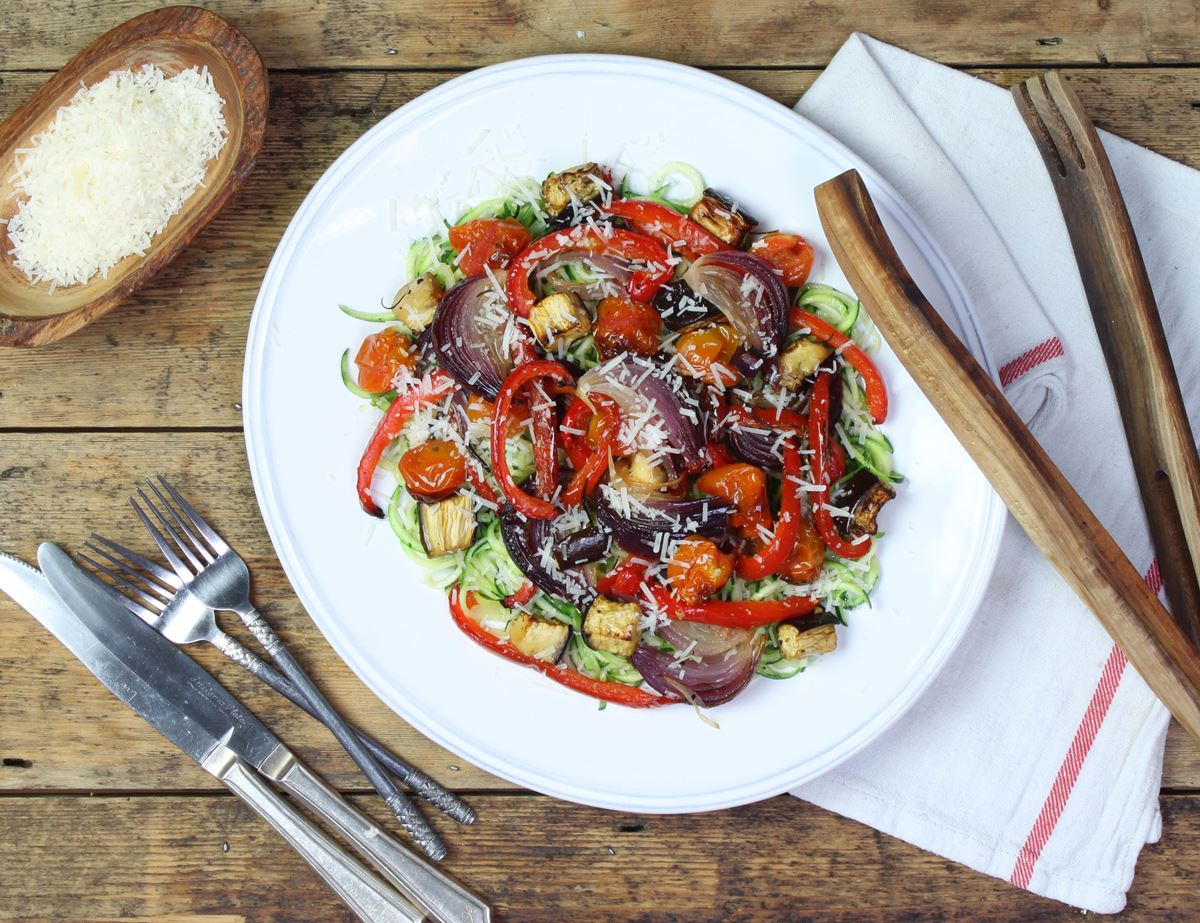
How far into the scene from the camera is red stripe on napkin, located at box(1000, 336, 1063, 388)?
256 cm

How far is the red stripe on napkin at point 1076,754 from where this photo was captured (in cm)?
262

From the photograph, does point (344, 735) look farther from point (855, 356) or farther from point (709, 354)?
point (855, 356)

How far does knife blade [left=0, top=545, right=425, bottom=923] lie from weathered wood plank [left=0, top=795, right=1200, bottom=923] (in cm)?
17

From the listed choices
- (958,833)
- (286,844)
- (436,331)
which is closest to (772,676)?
(958,833)

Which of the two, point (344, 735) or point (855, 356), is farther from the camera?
point (344, 735)

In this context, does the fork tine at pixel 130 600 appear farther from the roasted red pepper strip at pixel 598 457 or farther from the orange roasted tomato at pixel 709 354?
the orange roasted tomato at pixel 709 354

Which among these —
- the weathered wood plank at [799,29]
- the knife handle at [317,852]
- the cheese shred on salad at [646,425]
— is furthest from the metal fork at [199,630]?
the weathered wood plank at [799,29]

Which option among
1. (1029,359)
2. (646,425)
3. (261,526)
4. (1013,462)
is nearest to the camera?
(1013,462)

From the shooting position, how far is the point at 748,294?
227 cm

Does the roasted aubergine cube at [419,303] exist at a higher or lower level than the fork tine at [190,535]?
higher

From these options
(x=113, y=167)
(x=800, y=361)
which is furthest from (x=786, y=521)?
(x=113, y=167)

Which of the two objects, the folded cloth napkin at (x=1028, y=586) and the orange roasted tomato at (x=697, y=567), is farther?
the folded cloth napkin at (x=1028, y=586)

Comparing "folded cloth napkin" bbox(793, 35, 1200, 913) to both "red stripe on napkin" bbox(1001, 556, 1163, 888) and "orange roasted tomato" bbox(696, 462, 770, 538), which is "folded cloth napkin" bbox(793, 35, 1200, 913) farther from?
"orange roasted tomato" bbox(696, 462, 770, 538)

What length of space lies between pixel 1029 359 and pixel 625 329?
1154 mm
